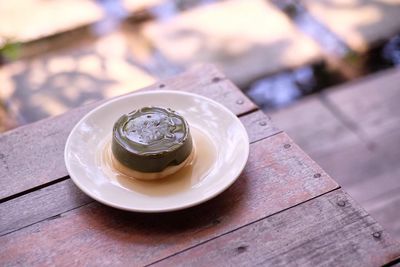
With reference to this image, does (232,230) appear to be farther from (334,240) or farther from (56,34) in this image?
(56,34)

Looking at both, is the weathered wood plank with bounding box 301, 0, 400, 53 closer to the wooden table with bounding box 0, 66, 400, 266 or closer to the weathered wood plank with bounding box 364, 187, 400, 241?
the weathered wood plank with bounding box 364, 187, 400, 241

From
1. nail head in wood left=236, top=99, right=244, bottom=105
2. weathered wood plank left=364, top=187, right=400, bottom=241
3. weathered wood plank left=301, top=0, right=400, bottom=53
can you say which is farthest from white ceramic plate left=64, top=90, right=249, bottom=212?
weathered wood plank left=301, top=0, right=400, bottom=53

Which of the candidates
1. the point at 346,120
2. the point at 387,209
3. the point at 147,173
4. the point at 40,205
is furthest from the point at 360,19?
the point at 40,205

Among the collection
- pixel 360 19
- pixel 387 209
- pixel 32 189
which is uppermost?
pixel 32 189

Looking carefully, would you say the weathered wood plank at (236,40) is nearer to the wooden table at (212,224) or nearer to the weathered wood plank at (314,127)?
the weathered wood plank at (314,127)

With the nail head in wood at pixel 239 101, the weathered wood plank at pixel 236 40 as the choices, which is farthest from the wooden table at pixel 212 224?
the weathered wood plank at pixel 236 40

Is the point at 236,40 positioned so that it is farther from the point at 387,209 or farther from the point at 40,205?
the point at 40,205
